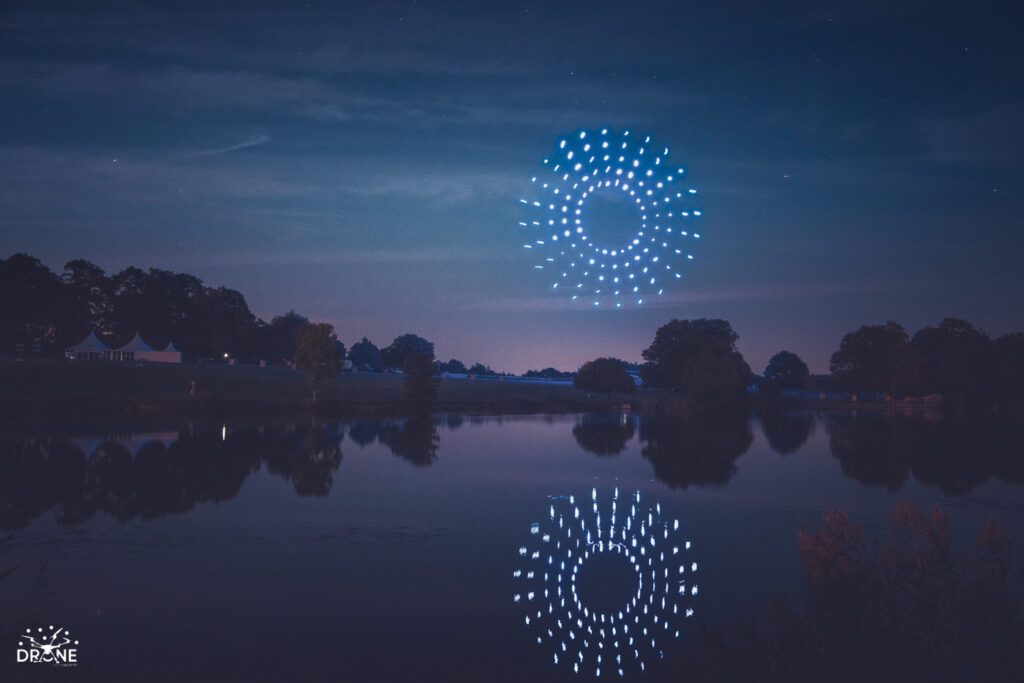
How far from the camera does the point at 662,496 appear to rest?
21.4 metres

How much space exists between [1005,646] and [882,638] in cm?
134

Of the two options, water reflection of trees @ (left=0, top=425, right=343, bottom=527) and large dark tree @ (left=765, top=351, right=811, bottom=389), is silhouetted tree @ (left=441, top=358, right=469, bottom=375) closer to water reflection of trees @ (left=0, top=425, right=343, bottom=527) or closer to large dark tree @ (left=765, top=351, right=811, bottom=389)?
large dark tree @ (left=765, top=351, right=811, bottom=389)

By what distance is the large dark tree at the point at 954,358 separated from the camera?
94.4 metres

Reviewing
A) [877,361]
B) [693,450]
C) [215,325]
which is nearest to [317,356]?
[693,450]

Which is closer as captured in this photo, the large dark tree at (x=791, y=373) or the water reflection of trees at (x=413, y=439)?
the water reflection of trees at (x=413, y=439)

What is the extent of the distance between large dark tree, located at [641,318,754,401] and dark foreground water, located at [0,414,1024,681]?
5113cm

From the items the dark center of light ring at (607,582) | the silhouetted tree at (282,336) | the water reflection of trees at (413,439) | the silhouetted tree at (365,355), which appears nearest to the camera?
the dark center of light ring at (607,582)

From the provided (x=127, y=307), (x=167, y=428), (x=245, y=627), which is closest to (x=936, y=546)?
(x=245, y=627)

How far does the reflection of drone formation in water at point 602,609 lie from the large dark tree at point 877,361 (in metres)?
98.4

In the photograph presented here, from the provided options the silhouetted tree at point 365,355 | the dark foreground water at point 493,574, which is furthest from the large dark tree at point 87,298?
the dark foreground water at point 493,574

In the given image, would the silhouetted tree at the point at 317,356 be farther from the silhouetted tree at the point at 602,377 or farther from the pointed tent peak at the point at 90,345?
the silhouetted tree at the point at 602,377

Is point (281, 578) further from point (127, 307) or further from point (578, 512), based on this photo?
point (127, 307)

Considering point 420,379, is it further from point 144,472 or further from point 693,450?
point 144,472

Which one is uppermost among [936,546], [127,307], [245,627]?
[127,307]
